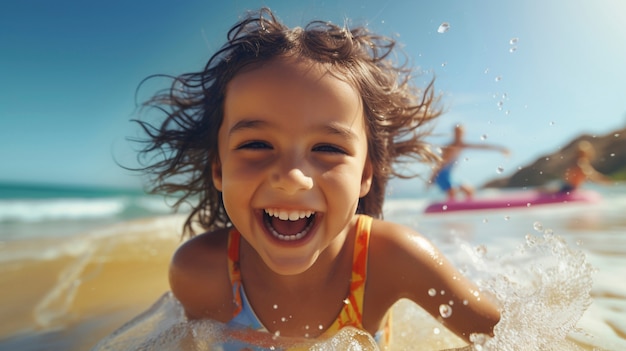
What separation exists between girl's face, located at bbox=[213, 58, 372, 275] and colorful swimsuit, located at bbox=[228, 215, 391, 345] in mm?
341

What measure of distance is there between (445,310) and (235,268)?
0.99m

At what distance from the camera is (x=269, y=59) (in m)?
2.00

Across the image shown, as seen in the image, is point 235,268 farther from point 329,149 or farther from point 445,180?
point 445,180

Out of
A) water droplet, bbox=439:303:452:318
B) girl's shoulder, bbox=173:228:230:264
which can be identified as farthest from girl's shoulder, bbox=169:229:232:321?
water droplet, bbox=439:303:452:318

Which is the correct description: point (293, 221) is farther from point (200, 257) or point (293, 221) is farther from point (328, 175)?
point (200, 257)

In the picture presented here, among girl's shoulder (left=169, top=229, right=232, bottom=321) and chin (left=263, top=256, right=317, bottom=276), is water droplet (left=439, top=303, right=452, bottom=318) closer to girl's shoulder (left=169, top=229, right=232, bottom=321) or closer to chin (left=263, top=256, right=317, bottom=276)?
chin (left=263, top=256, right=317, bottom=276)

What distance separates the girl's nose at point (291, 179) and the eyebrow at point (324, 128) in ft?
0.60

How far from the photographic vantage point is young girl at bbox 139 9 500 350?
70.7 inches

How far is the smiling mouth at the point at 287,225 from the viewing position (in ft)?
5.94

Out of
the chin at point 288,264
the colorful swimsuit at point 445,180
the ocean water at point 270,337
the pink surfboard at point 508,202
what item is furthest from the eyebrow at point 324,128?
the colorful swimsuit at point 445,180

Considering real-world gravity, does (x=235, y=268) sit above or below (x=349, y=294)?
above

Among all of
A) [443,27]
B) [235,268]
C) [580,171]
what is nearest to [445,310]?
[235,268]

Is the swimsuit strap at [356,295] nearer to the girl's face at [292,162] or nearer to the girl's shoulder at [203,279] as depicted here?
the girl's face at [292,162]

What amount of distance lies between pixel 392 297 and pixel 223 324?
2.63 ft
